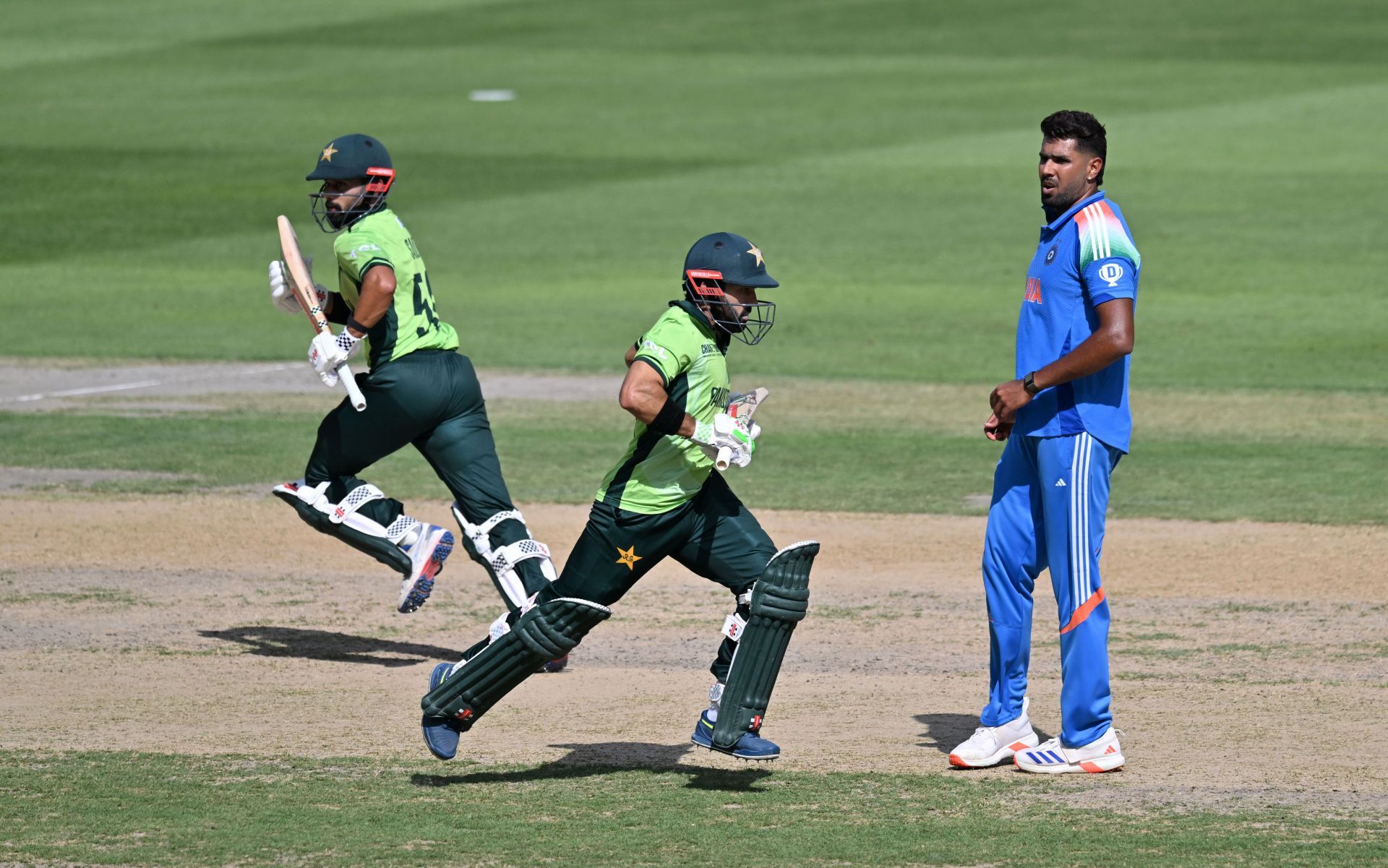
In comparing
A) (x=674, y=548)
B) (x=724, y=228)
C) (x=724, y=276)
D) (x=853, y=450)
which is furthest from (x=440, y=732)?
(x=724, y=228)

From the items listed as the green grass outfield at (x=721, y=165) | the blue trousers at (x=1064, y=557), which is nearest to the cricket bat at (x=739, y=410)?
the blue trousers at (x=1064, y=557)

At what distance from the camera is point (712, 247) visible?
A: 7.30m

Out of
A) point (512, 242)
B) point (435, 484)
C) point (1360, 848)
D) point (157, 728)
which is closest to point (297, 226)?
point (512, 242)

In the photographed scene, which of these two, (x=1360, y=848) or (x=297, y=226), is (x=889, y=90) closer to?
(x=297, y=226)

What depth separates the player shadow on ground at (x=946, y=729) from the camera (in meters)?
7.85

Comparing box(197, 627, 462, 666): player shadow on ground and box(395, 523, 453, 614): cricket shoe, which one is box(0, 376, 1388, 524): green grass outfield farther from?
box(395, 523, 453, 614): cricket shoe

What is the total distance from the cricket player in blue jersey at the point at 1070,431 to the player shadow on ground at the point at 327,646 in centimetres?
292

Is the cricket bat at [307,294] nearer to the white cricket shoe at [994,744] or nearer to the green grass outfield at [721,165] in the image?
the white cricket shoe at [994,744]

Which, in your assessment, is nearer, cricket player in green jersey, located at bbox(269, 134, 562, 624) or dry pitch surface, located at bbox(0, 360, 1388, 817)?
dry pitch surface, located at bbox(0, 360, 1388, 817)

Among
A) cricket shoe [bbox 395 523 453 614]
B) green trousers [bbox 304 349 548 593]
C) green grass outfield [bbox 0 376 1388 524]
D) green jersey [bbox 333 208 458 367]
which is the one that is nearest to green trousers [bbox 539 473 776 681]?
green trousers [bbox 304 349 548 593]

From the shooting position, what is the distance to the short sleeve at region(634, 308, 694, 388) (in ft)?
23.4

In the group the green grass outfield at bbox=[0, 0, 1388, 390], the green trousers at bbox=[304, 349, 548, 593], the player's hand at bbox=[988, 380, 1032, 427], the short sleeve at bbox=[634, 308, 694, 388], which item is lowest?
the green trousers at bbox=[304, 349, 548, 593]

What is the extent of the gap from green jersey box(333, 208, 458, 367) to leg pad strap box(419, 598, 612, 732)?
2516 mm

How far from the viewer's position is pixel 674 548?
742 centimetres
